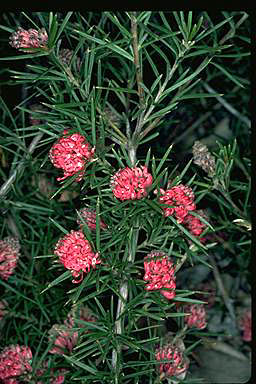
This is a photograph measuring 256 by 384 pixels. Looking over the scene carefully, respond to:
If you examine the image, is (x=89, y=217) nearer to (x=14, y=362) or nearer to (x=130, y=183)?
(x=130, y=183)

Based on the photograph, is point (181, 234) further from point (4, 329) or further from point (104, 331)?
point (4, 329)

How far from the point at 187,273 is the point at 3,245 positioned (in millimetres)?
470

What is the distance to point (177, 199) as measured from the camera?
591 mm

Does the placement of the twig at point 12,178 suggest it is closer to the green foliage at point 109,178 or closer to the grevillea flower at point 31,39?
the green foliage at point 109,178

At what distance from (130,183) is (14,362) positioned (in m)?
0.32

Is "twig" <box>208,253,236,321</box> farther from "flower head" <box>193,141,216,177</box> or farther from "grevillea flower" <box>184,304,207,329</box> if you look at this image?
"flower head" <box>193,141,216,177</box>

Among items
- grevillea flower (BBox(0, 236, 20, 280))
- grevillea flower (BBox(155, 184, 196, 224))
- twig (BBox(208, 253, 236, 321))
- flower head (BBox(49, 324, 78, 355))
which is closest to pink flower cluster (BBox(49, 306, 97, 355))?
flower head (BBox(49, 324, 78, 355))

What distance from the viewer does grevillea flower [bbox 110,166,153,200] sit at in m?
0.56

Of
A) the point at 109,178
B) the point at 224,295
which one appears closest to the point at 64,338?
the point at 109,178

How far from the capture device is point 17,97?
0.95 metres

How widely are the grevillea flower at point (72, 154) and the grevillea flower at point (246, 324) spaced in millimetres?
531

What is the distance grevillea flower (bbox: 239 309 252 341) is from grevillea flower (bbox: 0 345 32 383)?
420mm

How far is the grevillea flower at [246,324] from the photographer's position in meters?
0.95

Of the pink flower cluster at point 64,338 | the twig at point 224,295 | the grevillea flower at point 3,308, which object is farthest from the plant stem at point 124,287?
the twig at point 224,295
